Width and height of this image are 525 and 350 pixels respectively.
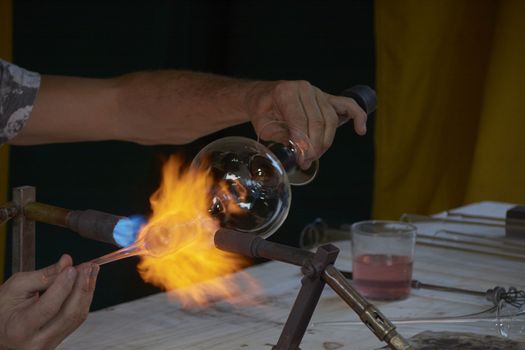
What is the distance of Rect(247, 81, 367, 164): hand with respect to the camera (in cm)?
137

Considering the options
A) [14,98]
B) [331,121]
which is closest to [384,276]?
[331,121]

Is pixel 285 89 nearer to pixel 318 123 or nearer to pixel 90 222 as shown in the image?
pixel 318 123

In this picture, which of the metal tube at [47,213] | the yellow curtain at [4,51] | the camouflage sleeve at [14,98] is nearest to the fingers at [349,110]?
the metal tube at [47,213]

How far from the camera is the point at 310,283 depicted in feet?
3.23

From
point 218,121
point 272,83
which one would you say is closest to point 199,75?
point 218,121

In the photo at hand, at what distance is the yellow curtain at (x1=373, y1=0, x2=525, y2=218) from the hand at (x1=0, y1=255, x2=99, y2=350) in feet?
6.42

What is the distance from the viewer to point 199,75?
5.97ft

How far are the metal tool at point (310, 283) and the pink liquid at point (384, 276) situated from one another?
0.45 meters

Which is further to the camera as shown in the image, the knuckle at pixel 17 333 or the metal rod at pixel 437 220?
the metal rod at pixel 437 220

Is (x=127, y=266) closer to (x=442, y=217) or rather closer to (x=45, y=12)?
(x=45, y=12)

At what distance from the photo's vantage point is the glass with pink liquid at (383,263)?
143 cm

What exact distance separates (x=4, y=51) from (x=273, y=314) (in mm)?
1678

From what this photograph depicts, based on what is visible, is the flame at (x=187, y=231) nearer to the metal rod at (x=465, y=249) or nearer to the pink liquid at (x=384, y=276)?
the pink liquid at (x=384, y=276)

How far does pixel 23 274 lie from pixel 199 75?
33.5 inches
